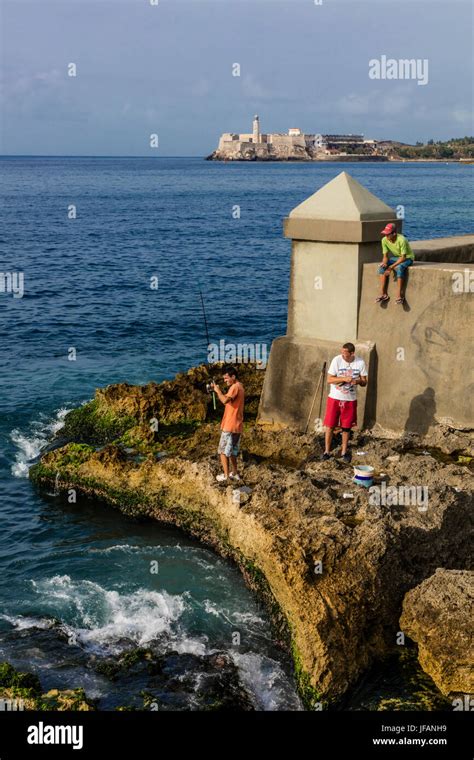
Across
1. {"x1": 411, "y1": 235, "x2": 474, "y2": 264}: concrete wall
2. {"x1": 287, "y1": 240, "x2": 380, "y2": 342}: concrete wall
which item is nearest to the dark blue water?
{"x1": 287, "y1": 240, "x2": 380, "y2": 342}: concrete wall

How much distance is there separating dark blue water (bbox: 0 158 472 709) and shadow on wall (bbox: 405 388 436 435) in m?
3.54

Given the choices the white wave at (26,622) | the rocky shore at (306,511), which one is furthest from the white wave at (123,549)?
the white wave at (26,622)

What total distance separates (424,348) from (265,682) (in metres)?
5.58

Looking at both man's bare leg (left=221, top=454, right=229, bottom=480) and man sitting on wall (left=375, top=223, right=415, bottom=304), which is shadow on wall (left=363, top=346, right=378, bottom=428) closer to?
man sitting on wall (left=375, top=223, right=415, bottom=304)

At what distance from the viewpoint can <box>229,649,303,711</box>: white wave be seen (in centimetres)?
847

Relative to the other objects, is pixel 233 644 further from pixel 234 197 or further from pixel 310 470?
pixel 234 197

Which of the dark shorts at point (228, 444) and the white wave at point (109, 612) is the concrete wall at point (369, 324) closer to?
the dark shorts at point (228, 444)

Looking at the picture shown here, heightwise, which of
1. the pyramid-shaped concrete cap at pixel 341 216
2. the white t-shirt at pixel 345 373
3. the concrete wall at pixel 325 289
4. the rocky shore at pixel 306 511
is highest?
the pyramid-shaped concrete cap at pixel 341 216

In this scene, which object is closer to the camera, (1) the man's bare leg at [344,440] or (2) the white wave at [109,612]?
(2) the white wave at [109,612]

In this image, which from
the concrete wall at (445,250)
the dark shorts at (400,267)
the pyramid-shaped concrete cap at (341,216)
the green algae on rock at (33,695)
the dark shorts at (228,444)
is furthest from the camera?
the concrete wall at (445,250)

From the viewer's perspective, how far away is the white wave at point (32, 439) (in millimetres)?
15180

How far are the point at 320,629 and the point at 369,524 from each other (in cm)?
142

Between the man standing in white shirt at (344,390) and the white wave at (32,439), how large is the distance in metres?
5.72

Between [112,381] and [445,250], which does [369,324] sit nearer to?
[445,250]
